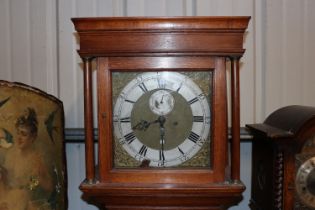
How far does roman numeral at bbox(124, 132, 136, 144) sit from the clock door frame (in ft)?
0.13

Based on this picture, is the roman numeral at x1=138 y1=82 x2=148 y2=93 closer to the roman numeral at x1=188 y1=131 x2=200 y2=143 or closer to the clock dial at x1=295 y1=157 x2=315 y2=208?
the roman numeral at x1=188 y1=131 x2=200 y2=143

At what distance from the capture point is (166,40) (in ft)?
2.73

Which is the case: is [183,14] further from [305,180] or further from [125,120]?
[305,180]

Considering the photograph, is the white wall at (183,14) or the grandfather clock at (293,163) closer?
the grandfather clock at (293,163)

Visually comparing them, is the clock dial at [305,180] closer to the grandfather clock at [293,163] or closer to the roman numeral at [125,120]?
the grandfather clock at [293,163]

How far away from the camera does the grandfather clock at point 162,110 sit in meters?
0.83

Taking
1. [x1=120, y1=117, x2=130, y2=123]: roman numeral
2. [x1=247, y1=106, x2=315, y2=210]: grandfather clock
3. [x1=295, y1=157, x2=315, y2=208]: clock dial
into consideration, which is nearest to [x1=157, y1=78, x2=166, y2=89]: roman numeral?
[x1=120, y1=117, x2=130, y2=123]: roman numeral

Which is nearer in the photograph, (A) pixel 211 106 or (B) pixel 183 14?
(A) pixel 211 106

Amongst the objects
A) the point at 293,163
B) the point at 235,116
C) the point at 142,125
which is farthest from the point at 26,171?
the point at 293,163

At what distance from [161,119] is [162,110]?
0.02m

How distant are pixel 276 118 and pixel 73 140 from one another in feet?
2.08

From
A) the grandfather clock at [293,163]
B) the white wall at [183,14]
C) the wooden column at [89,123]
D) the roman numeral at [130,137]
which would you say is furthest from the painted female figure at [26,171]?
the grandfather clock at [293,163]

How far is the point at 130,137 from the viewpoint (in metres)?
0.87

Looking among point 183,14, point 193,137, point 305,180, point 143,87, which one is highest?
→ point 183,14
